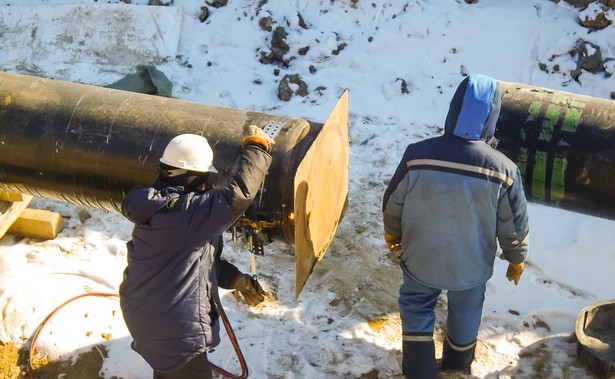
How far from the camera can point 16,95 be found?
11.6ft

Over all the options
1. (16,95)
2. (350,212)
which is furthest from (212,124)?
(350,212)

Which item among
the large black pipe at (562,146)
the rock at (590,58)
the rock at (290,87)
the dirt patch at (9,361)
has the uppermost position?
the large black pipe at (562,146)

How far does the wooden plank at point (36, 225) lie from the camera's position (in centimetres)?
450

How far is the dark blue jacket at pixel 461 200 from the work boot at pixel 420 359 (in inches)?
14.0

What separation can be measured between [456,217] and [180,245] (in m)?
1.17

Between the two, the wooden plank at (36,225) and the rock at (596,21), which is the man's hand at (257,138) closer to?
the wooden plank at (36,225)

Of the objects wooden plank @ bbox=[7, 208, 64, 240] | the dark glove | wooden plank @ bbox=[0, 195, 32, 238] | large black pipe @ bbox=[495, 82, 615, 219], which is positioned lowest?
wooden plank @ bbox=[7, 208, 64, 240]

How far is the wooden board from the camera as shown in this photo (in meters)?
3.00

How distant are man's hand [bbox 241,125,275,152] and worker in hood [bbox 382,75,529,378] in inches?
22.9

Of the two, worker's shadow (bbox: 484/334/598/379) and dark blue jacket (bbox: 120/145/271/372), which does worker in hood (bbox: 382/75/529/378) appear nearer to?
worker's shadow (bbox: 484/334/598/379)

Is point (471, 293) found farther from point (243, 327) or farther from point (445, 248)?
point (243, 327)

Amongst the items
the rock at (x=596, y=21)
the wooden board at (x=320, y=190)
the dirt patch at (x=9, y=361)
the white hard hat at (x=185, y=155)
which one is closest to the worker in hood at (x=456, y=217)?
the wooden board at (x=320, y=190)

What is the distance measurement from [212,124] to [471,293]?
1.45 metres

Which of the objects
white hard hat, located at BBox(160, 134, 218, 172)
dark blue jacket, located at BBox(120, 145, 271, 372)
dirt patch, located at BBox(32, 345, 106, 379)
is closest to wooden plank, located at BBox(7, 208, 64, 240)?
dirt patch, located at BBox(32, 345, 106, 379)
